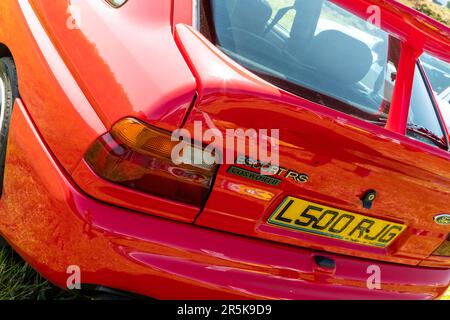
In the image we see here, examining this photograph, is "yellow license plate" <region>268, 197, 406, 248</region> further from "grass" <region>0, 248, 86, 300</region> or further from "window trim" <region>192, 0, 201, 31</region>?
"grass" <region>0, 248, 86, 300</region>

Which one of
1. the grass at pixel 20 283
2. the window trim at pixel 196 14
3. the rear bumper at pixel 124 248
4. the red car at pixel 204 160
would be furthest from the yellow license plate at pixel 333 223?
the grass at pixel 20 283

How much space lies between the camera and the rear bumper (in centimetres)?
162

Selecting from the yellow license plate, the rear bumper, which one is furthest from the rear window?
the rear bumper

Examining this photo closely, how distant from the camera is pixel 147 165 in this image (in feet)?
5.33

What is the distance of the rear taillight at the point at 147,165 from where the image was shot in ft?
5.12

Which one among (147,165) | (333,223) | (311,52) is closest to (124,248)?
(147,165)

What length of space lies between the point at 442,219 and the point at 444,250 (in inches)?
11.1

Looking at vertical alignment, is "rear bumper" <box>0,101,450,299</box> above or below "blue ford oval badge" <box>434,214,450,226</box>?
below

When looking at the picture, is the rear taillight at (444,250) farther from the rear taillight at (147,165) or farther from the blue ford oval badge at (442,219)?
the rear taillight at (147,165)

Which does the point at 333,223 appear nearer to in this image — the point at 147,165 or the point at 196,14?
the point at 147,165

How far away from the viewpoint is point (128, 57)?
1.61 metres

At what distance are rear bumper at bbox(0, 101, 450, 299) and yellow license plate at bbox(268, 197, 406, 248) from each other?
0.12 meters

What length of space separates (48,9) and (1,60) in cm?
42
